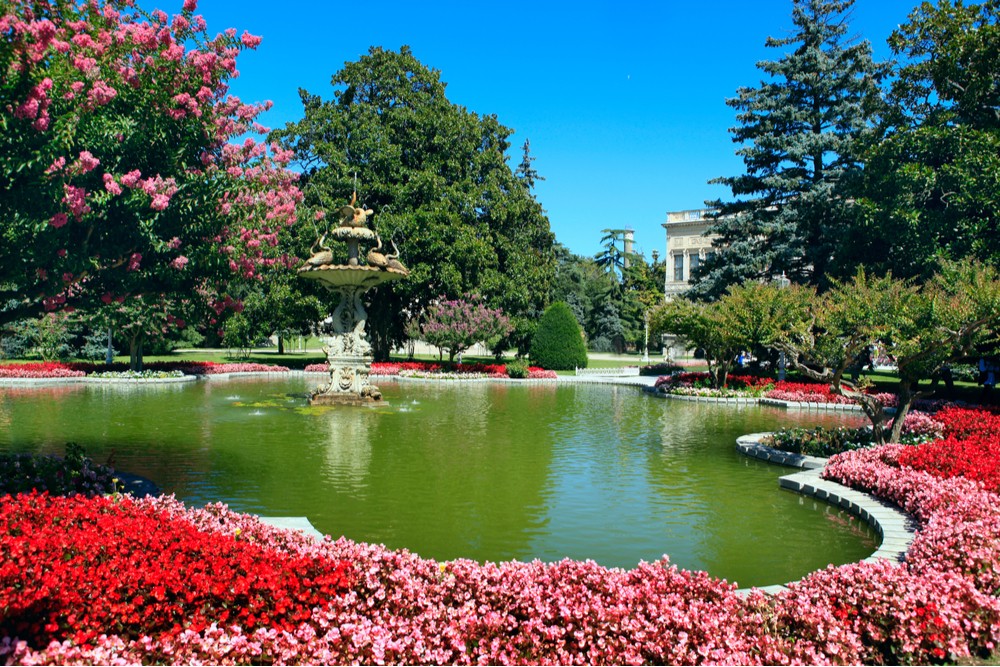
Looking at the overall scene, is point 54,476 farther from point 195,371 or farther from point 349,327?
point 195,371

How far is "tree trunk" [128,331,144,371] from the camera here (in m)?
30.4

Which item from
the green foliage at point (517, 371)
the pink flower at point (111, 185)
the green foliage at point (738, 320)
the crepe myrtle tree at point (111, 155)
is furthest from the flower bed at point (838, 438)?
the green foliage at point (517, 371)

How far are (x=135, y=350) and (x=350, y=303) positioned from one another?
13.0 m

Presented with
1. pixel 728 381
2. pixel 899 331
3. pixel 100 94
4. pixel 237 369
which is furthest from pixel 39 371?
pixel 899 331

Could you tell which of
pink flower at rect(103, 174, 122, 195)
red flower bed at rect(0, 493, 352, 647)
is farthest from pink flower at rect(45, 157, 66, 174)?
red flower bed at rect(0, 493, 352, 647)

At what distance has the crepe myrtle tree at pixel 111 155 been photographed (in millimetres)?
8891

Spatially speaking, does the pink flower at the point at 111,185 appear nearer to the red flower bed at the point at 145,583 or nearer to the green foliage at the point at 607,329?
the red flower bed at the point at 145,583

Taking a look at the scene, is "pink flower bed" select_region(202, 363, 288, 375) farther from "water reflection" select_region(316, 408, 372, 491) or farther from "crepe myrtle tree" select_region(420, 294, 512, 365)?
"water reflection" select_region(316, 408, 372, 491)

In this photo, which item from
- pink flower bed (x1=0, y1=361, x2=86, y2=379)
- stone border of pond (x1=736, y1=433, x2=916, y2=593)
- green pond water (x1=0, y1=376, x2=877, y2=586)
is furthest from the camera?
pink flower bed (x1=0, y1=361, x2=86, y2=379)

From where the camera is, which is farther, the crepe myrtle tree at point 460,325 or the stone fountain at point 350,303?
the crepe myrtle tree at point 460,325

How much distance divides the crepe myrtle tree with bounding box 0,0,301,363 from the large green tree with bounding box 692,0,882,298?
88.1ft

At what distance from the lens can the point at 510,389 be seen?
30.4 metres

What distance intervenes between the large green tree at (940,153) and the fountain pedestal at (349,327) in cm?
1725

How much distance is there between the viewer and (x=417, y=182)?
124 ft
